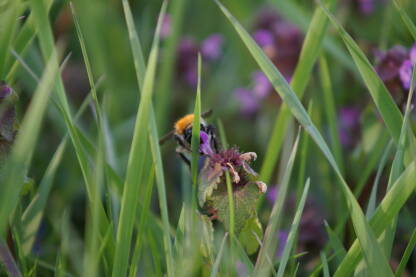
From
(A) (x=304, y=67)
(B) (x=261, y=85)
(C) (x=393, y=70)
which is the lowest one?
(B) (x=261, y=85)

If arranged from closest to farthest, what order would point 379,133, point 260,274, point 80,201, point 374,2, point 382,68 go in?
point 260,274
point 382,68
point 379,133
point 80,201
point 374,2

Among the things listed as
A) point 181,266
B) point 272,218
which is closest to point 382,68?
point 272,218

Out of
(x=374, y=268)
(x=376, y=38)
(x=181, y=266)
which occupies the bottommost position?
(x=376, y=38)

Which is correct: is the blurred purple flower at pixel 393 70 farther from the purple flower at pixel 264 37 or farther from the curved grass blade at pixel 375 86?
the purple flower at pixel 264 37

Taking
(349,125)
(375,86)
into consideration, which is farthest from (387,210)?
(349,125)

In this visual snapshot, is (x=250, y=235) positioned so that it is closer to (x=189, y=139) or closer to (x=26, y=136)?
(x=189, y=139)

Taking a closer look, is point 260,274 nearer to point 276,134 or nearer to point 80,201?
point 276,134
